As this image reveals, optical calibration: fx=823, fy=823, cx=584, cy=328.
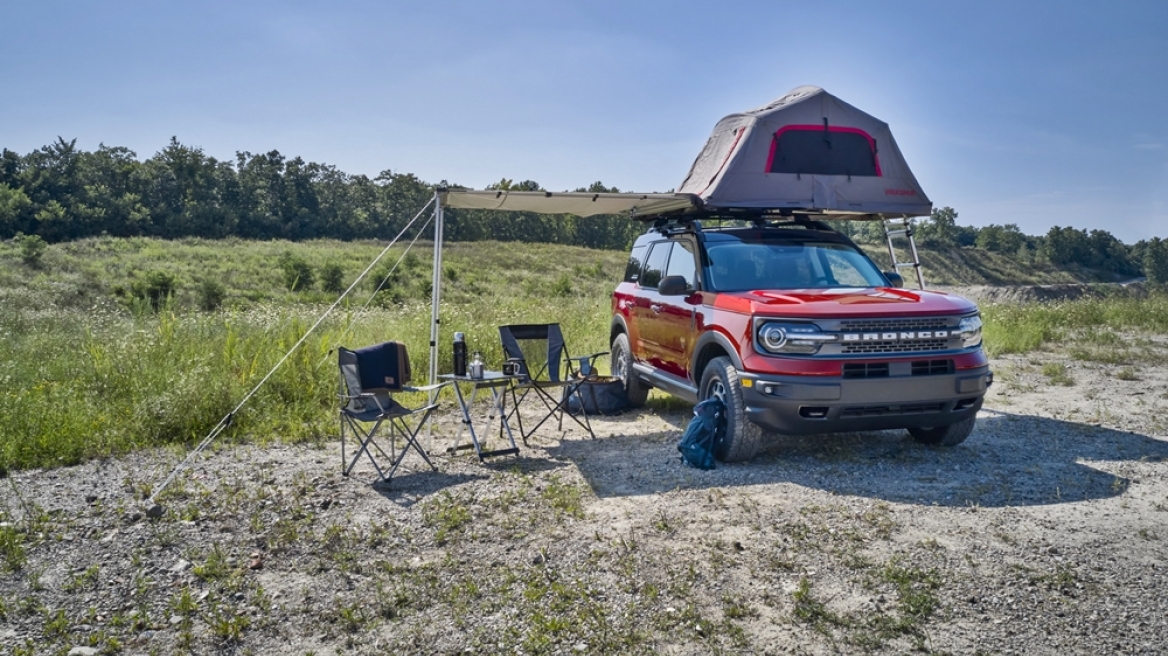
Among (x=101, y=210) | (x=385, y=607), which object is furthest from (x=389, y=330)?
(x=101, y=210)

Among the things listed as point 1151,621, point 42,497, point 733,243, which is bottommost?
point 42,497

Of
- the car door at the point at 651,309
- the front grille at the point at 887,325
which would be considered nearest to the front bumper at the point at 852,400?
the front grille at the point at 887,325

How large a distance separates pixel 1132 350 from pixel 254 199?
203 ft

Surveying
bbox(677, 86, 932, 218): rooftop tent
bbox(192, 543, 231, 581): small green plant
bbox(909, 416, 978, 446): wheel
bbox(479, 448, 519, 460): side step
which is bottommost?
bbox(192, 543, 231, 581): small green plant

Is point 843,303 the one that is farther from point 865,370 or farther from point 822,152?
point 822,152

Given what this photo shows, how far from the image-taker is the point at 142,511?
5.59m

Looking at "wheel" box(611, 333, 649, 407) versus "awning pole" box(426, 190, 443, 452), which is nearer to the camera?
"awning pole" box(426, 190, 443, 452)

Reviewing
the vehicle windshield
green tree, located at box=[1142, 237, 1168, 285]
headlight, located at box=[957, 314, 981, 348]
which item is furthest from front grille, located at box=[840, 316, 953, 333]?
green tree, located at box=[1142, 237, 1168, 285]

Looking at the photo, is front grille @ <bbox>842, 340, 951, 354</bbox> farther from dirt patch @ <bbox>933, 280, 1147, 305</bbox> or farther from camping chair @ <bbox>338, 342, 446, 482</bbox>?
dirt patch @ <bbox>933, 280, 1147, 305</bbox>

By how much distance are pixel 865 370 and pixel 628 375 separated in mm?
3386

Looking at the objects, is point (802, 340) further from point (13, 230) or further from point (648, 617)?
point (13, 230)

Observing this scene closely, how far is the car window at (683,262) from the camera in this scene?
7551mm

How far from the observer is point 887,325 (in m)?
6.07

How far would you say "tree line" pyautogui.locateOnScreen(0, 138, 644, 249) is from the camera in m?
52.8
